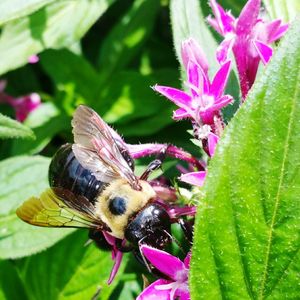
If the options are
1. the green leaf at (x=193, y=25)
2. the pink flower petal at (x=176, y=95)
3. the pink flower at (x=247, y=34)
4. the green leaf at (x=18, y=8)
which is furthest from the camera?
the green leaf at (x=18, y=8)

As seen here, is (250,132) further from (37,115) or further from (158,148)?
(37,115)

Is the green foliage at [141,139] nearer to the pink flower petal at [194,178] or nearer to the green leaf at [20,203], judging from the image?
the green leaf at [20,203]

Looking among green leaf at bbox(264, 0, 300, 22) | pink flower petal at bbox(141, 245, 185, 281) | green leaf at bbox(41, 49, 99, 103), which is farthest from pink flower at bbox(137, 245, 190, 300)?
green leaf at bbox(41, 49, 99, 103)

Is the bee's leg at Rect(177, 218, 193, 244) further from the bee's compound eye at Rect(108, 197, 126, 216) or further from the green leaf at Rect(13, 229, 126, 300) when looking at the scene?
the green leaf at Rect(13, 229, 126, 300)

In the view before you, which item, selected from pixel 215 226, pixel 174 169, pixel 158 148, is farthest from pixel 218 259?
pixel 174 169

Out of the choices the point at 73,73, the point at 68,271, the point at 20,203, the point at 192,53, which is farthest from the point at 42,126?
the point at 192,53

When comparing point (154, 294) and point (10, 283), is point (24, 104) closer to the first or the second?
point (10, 283)

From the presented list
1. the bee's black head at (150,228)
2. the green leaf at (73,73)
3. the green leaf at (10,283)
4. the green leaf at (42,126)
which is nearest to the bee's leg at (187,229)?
the bee's black head at (150,228)
